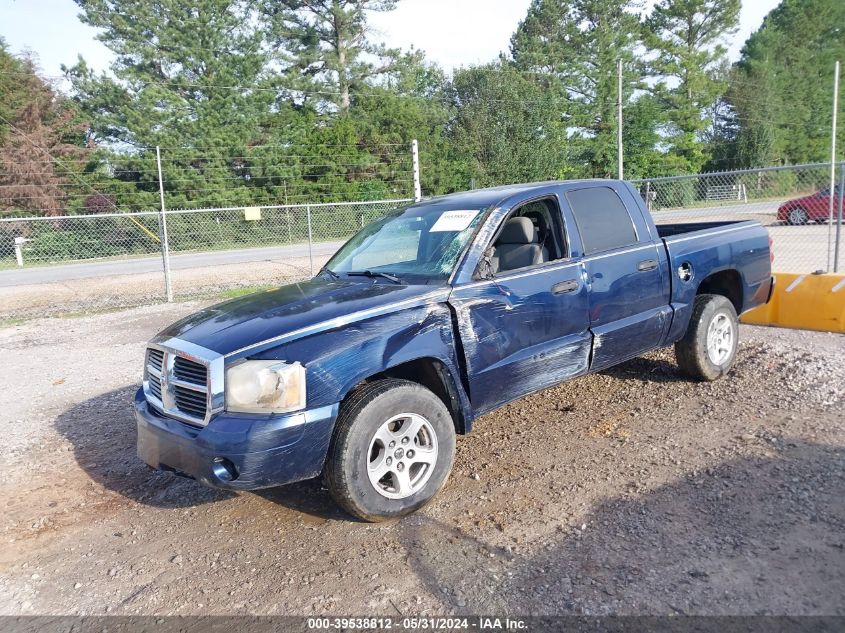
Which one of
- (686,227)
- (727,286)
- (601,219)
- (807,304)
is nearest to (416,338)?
(601,219)

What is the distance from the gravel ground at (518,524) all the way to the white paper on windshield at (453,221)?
61.5 inches

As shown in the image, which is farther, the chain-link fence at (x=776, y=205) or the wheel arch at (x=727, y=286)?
the chain-link fence at (x=776, y=205)

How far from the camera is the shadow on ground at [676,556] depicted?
283 centimetres

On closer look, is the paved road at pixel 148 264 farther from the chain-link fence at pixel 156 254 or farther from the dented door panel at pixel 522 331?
the dented door panel at pixel 522 331

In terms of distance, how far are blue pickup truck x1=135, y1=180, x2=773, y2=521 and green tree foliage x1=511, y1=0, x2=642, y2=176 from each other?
41.7m

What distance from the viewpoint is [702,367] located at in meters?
5.53

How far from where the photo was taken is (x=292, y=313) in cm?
374

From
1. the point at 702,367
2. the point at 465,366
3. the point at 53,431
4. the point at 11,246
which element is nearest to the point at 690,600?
the point at 465,366

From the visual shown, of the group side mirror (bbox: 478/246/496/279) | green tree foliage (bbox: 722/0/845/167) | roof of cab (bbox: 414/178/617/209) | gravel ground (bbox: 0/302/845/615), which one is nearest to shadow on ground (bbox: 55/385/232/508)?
gravel ground (bbox: 0/302/845/615)

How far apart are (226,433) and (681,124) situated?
51.2 m

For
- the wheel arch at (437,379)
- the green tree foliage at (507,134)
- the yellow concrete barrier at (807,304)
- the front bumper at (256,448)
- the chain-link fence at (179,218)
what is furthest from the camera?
the green tree foliage at (507,134)

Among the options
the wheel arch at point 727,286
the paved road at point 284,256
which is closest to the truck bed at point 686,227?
the wheel arch at point 727,286

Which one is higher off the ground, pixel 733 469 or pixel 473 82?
pixel 473 82

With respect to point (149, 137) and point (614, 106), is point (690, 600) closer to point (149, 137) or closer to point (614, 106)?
point (149, 137)
